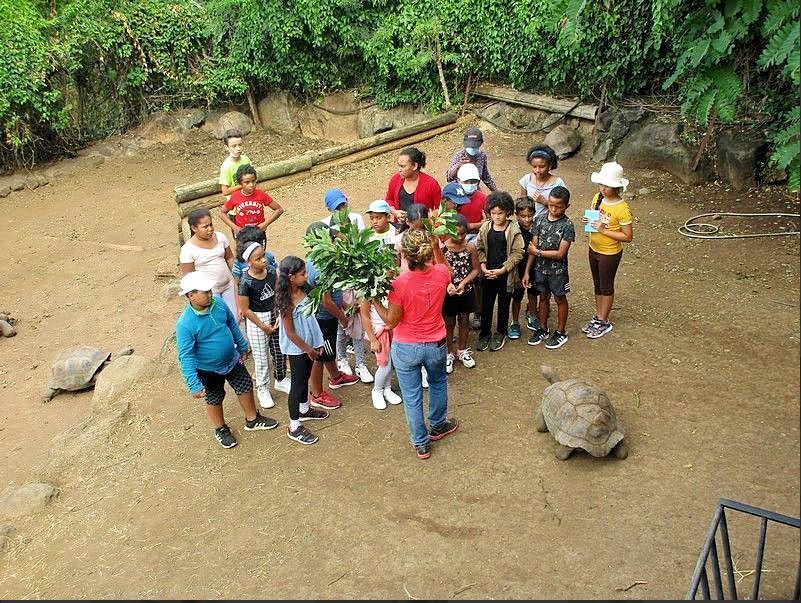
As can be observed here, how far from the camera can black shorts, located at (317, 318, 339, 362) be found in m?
5.71

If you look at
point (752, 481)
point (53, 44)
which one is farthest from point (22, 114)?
point (752, 481)

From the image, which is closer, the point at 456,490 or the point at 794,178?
the point at 456,490

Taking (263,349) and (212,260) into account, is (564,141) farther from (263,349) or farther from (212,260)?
(263,349)

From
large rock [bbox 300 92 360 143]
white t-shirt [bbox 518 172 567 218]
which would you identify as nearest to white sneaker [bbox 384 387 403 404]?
white t-shirt [bbox 518 172 567 218]

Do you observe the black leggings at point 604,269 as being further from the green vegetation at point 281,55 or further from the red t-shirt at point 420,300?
the green vegetation at point 281,55

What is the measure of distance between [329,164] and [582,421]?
9.17m

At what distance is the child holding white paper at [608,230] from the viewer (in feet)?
19.4

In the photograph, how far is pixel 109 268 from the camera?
11.1 metres

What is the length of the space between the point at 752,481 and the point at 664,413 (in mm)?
895

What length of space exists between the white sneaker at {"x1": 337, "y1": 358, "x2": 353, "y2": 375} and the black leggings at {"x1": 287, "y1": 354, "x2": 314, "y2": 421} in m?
0.82

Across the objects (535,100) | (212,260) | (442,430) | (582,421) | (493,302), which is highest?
(535,100)

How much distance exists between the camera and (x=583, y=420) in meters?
4.79

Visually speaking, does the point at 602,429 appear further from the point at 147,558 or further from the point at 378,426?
the point at 147,558

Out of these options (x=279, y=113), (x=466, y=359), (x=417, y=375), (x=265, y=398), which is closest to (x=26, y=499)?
(x=265, y=398)
